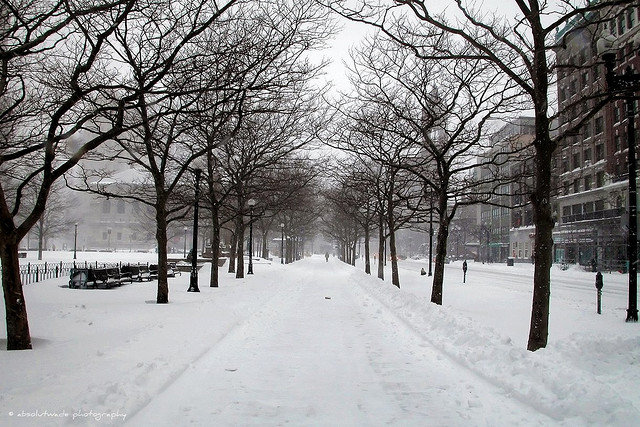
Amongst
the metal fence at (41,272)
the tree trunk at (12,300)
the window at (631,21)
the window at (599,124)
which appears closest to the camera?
the tree trunk at (12,300)

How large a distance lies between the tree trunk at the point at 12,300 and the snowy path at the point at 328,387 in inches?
109

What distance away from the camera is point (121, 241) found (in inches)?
3499

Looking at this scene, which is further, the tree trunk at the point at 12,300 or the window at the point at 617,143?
the window at the point at 617,143

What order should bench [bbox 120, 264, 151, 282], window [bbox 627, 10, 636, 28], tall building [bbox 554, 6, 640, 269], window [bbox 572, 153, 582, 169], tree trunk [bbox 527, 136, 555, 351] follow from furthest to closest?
window [bbox 572, 153, 582, 169] → tall building [bbox 554, 6, 640, 269] → window [bbox 627, 10, 636, 28] → bench [bbox 120, 264, 151, 282] → tree trunk [bbox 527, 136, 555, 351]

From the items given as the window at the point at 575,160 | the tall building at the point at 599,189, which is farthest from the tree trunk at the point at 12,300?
the window at the point at 575,160

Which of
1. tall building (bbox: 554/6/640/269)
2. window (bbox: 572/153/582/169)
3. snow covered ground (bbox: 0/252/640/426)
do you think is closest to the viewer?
snow covered ground (bbox: 0/252/640/426)

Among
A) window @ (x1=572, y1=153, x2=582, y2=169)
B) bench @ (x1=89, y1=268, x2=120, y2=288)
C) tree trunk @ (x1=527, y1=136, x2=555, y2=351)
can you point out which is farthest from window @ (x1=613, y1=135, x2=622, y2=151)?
bench @ (x1=89, y1=268, x2=120, y2=288)

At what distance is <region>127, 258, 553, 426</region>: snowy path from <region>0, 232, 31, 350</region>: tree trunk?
278cm

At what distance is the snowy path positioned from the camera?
4.99 meters

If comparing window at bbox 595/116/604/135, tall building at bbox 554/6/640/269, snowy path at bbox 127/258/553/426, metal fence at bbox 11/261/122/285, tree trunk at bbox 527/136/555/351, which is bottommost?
snowy path at bbox 127/258/553/426

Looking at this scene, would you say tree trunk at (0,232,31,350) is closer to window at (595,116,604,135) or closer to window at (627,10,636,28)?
window at (627,10,636,28)

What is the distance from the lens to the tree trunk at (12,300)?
7.34m

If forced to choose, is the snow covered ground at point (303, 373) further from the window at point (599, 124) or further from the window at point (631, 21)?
the window at point (599, 124)

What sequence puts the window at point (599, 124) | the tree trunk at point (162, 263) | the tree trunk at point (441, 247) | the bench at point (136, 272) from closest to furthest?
the tree trunk at point (162, 263)
the tree trunk at point (441, 247)
the bench at point (136, 272)
the window at point (599, 124)
